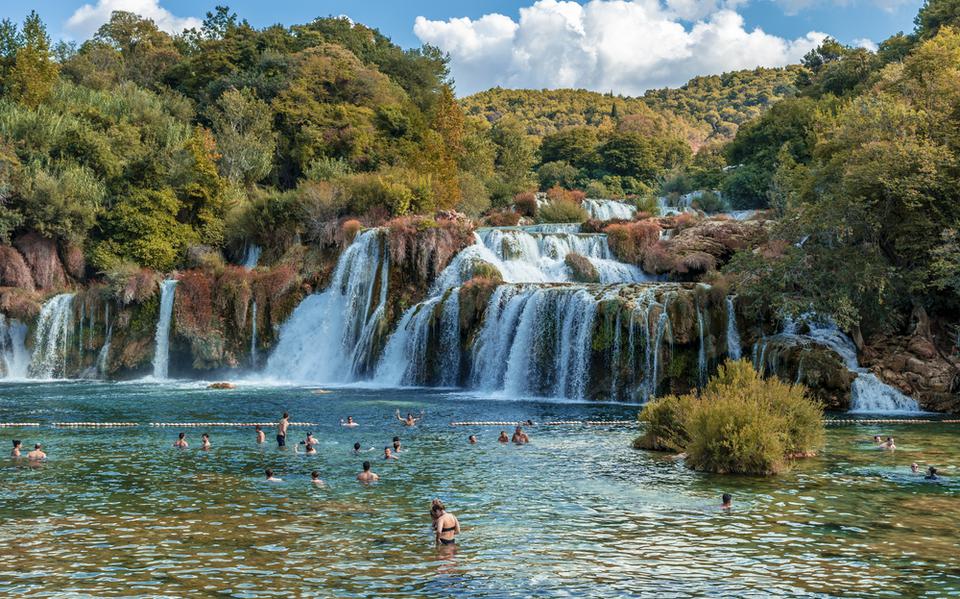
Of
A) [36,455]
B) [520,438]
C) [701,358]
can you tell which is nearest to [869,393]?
[701,358]

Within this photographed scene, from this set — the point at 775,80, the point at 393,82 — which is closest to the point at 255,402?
the point at 393,82

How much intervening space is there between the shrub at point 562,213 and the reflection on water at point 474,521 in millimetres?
37143

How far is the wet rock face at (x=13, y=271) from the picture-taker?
5178cm

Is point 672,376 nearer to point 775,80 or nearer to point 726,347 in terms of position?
point 726,347

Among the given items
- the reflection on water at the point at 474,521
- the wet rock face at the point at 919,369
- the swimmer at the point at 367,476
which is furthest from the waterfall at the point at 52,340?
the wet rock face at the point at 919,369

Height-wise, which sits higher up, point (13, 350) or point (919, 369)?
point (13, 350)

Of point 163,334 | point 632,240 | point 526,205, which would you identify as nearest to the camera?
point 163,334

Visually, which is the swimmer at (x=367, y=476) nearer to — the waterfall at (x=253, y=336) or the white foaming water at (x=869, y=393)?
the white foaming water at (x=869, y=393)

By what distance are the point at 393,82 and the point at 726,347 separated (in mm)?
54606

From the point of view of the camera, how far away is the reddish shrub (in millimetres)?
49406

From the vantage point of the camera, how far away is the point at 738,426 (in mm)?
20922

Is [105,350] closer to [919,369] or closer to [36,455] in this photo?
[36,455]

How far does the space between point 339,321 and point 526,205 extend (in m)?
22.8

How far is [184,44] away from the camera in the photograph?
330ft
